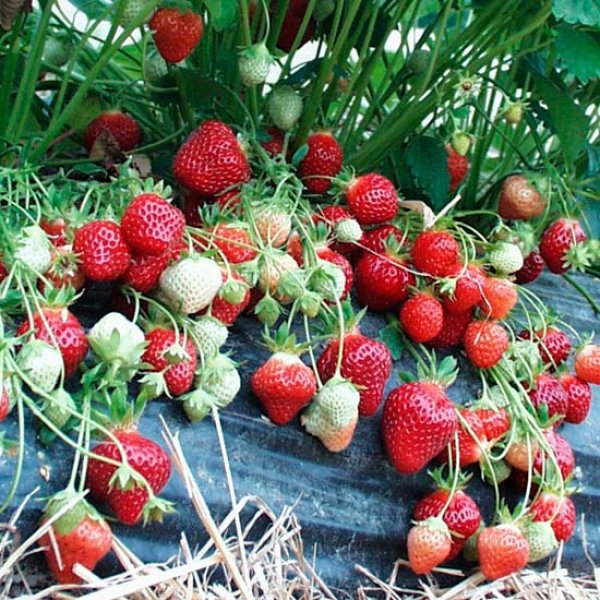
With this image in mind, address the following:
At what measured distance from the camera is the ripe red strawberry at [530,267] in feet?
4.91

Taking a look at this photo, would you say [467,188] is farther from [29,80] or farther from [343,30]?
[29,80]

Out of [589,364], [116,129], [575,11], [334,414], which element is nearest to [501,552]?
[334,414]

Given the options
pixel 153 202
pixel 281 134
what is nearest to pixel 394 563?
pixel 153 202

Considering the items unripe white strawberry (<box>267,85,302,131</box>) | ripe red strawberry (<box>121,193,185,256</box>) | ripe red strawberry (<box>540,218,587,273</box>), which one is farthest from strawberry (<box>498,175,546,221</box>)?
ripe red strawberry (<box>121,193,185,256</box>)

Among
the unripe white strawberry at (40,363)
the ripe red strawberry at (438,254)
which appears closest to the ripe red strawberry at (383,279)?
the ripe red strawberry at (438,254)

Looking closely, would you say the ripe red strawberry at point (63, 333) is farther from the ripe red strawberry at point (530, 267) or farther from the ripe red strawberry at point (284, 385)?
the ripe red strawberry at point (530, 267)

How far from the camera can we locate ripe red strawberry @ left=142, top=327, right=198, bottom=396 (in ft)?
3.37

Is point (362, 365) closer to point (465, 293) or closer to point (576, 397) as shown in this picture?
point (465, 293)

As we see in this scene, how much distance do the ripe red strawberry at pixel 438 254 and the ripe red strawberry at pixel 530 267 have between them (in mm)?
247

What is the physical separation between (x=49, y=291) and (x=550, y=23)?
34.5 inches

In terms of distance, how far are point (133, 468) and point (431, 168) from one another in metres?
0.75

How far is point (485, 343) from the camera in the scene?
127 cm

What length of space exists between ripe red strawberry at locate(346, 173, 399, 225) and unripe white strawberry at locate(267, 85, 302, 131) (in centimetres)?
12

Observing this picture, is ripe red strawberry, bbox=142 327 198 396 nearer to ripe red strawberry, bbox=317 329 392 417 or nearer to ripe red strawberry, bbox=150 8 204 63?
ripe red strawberry, bbox=317 329 392 417
